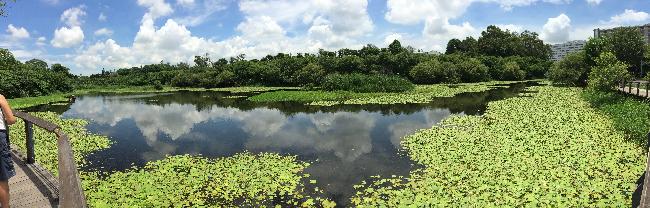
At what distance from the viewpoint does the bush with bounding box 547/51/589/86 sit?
173 feet

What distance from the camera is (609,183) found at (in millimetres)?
11219

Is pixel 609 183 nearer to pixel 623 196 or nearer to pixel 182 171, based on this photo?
pixel 623 196

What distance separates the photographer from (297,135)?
22.5 m

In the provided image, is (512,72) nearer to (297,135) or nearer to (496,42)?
(496,42)

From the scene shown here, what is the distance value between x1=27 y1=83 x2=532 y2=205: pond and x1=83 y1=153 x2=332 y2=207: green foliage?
1.02 meters

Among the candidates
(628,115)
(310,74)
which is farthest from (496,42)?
(628,115)

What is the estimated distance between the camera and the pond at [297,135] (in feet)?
49.6

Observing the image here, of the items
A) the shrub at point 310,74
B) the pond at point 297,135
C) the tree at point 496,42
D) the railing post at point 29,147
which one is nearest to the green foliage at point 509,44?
the tree at point 496,42

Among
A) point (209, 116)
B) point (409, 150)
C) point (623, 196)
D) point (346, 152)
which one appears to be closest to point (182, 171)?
point (346, 152)

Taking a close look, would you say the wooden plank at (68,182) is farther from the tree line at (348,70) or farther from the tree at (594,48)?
the tree at (594,48)

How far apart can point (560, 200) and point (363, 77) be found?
1758 inches

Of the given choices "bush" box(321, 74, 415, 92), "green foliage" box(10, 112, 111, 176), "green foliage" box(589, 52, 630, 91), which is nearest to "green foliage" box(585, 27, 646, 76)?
"bush" box(321, 74, 415, 92)

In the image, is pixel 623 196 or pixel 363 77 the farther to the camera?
pixel 363 77

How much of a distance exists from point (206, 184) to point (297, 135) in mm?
9803
